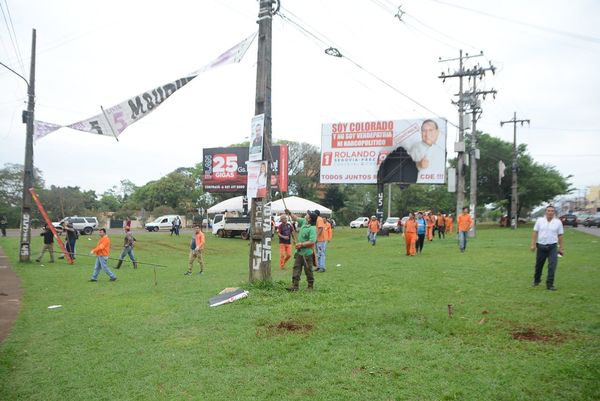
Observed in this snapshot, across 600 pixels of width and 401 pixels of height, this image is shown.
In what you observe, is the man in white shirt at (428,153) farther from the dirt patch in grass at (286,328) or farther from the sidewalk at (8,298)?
the dirt patch in grass at (286,328)

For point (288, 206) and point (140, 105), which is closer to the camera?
point (140, 105)

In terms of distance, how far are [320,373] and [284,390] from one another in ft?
1.74

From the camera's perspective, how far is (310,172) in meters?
61.6

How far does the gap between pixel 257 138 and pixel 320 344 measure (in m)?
4.91

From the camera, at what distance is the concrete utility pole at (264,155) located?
9570mm

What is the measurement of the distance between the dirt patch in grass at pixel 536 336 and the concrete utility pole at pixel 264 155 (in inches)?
198

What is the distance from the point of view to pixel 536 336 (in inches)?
230

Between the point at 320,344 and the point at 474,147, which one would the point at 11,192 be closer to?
the point at 474,147

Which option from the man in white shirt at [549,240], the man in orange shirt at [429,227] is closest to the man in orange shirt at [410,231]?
the man in white shirt at [549,240]

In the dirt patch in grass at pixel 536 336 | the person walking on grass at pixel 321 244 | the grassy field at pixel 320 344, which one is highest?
the person walking on grass at pixel 321 244

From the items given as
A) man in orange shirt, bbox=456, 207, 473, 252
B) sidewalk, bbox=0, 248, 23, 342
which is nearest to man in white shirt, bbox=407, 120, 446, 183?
man in orange shirt, bbox=456, 207, 473, 252

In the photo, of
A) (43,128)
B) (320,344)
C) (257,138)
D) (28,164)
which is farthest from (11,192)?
(320,344)

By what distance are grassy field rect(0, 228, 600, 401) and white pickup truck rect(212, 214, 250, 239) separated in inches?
929

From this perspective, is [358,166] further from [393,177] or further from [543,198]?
[543,198]
